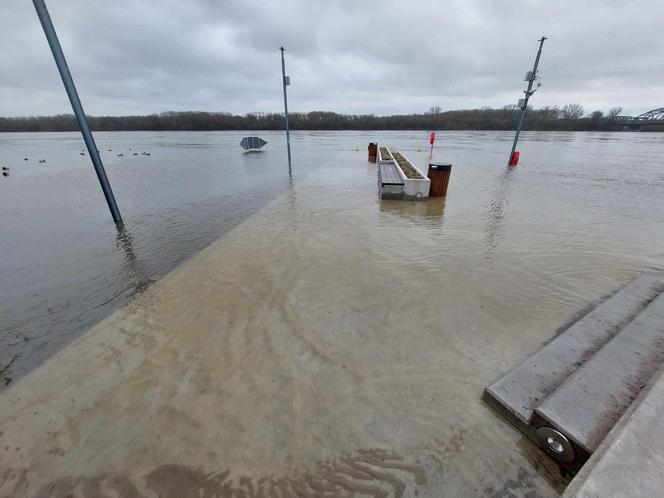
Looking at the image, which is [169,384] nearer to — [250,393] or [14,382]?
[250,393]

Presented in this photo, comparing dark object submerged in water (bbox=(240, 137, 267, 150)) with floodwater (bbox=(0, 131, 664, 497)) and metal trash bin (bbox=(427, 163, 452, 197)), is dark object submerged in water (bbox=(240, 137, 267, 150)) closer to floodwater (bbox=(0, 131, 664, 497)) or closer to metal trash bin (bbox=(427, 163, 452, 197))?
floodwater (bbox=(0, 131, 664, 497))

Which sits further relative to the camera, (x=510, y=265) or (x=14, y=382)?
(x=510, y=265)

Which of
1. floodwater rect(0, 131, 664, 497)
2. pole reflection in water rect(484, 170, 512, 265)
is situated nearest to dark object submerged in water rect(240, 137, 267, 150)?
floodwater rect(0, 131, 664, 497)

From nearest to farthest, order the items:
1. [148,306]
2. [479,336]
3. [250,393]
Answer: [250,393] → [479,336] → [148,306]

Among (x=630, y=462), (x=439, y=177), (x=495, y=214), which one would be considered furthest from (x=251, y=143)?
(x=630, y=462)

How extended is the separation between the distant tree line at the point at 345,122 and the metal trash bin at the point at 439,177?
8660 centimetres

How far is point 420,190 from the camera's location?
363 inches

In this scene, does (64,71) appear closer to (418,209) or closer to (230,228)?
(230,228)

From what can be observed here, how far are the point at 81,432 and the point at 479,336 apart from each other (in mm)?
A: 3804

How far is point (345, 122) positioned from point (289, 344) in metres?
101

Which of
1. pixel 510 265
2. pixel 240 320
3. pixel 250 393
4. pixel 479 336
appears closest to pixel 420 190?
pixel 510 265

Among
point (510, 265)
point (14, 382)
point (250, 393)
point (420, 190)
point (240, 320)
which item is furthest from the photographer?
point (420, 190)

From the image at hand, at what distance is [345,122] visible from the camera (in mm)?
94750

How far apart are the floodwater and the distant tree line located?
298 ft
